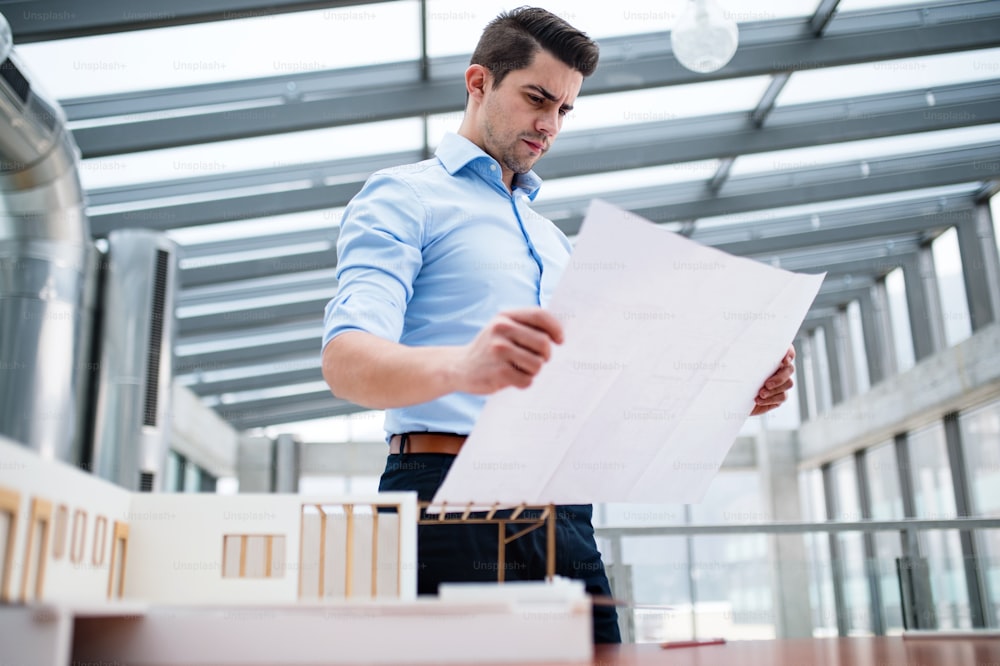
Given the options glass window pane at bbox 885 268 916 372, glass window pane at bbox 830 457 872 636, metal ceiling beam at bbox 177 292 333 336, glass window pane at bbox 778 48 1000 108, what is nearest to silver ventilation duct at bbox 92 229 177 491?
metal ceiling beam at bbox 177 292 333 336

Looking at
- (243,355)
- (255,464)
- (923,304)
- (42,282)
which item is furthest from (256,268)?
(923,304)

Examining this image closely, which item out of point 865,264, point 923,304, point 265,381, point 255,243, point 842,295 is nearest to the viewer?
point 255,243

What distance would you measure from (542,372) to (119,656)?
0.36m

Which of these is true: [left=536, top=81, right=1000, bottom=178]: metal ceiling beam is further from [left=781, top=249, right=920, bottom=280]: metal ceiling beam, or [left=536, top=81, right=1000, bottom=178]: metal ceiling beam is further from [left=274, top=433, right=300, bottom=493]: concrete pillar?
[left=274, top=433, right=300, bottom=493]: concrete pillar

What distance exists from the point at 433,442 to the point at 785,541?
4408mm

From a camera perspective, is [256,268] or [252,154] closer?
[252,154]

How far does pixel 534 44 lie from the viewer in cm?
117

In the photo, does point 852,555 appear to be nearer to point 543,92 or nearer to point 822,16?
point 822,16

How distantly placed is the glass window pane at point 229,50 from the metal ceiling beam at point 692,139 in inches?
37.6

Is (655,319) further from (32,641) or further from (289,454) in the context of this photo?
(289,454)

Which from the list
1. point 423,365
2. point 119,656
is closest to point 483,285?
point 423,365

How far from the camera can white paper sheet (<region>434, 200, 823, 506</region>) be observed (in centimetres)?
68

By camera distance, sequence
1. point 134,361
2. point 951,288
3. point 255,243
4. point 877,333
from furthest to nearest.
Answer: point 877,333
point 951,288
point 255,243
point 134,361

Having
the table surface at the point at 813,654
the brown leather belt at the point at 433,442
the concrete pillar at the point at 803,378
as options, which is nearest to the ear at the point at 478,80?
the brown leather belt at the point at 433,442
